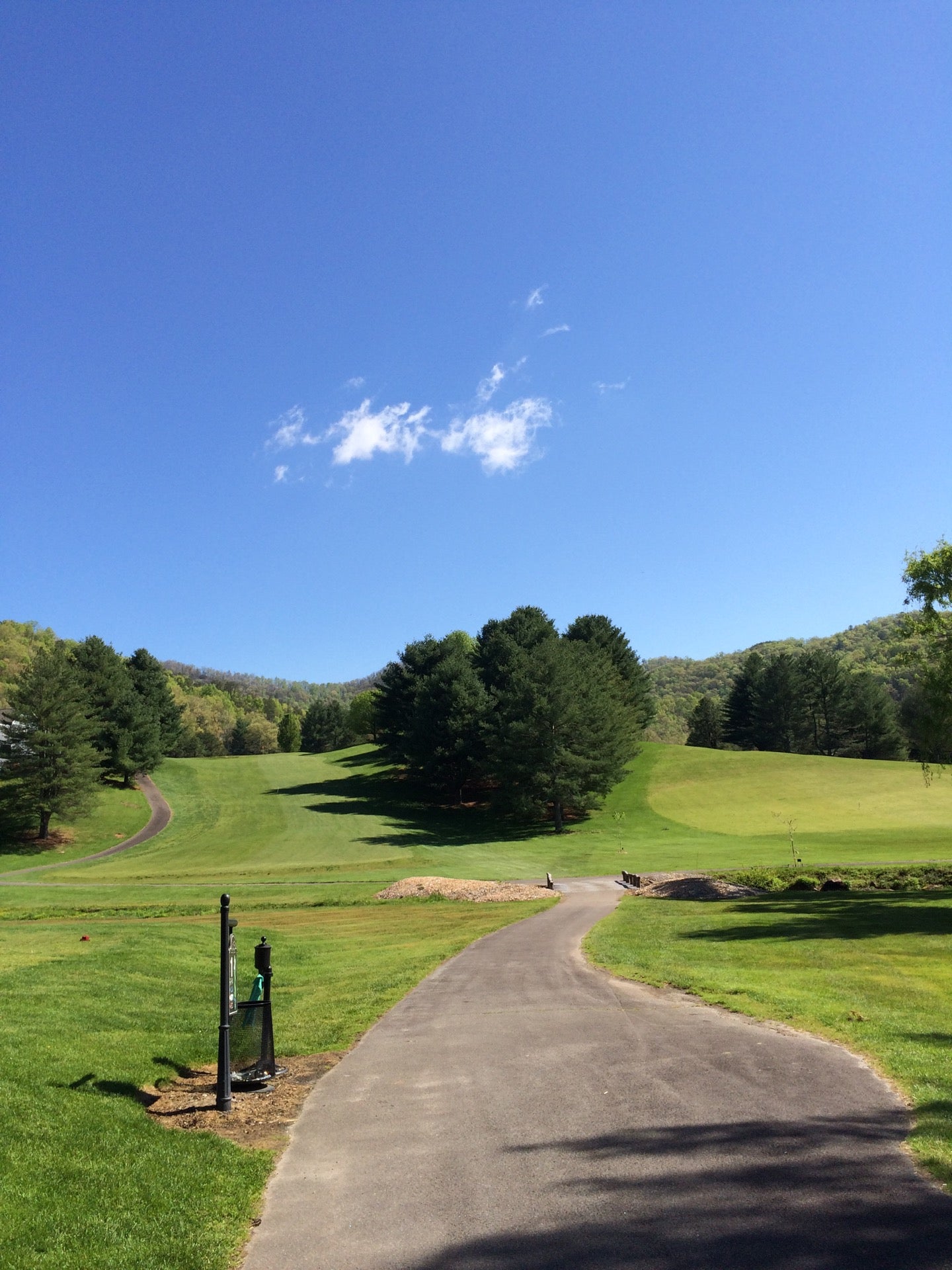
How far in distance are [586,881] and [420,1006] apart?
30494 mm

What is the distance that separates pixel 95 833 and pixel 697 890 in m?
53.2

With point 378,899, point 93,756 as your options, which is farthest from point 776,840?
point 93,756

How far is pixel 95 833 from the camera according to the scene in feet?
222

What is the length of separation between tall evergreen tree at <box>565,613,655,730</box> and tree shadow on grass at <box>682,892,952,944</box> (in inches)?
2723

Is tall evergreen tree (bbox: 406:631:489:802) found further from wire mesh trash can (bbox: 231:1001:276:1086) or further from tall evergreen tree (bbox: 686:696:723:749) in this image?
wire mesh trash can (bbox: 231:1001:276:1086)

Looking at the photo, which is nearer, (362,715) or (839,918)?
(839,918)

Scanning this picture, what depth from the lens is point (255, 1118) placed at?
8.85 meters

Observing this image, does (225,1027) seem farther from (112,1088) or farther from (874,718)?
(874,718)

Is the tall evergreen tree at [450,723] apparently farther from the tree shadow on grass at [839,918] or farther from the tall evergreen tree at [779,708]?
the tall evergreen tree at [779,708]

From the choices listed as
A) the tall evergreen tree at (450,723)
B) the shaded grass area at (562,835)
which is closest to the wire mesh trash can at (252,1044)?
the shaded grass area at (562,835)

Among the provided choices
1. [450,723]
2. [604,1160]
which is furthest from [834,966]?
[450,723]

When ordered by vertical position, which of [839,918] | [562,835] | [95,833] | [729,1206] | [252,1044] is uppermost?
[729,1206]

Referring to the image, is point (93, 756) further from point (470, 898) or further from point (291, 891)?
point (470, 898)

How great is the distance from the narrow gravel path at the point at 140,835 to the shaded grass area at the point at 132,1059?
97.7ft
